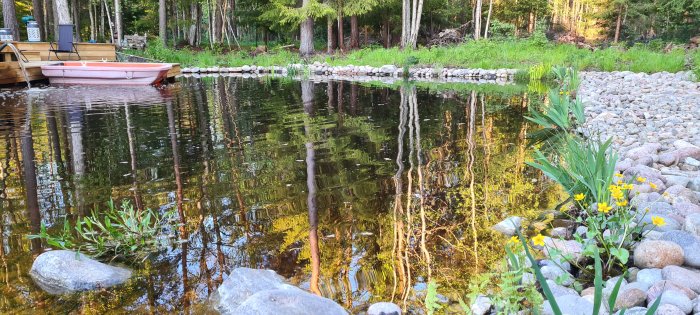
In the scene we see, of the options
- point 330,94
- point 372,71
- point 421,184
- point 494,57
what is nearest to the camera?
point 421,184

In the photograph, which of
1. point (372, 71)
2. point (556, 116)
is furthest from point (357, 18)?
point (556, 116)

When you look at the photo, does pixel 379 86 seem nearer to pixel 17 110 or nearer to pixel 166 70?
pixel 166 70

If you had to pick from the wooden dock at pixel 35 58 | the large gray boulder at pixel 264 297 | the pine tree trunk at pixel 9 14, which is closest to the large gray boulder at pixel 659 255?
the large gray boulder at pixel 264 297

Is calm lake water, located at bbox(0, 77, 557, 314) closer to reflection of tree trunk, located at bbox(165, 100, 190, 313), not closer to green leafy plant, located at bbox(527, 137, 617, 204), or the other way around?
reflection of tree trunk, located at bbox(165, 100, 190, 313)

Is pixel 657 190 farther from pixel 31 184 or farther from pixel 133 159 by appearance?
pixel 31 184

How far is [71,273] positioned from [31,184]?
2.53m

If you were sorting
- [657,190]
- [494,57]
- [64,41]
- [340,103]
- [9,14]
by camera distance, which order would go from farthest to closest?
1. [494,57]
2. [9,14]
3. [64,41]
4. [340,103]
5. [657,190]

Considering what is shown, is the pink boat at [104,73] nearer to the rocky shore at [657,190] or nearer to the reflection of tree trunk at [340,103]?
the reflection of tree trunk at [340,103]

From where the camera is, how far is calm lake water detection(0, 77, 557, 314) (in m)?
3.16

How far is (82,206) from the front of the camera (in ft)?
14.6

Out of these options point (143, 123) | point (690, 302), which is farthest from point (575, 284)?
point (143, 123)

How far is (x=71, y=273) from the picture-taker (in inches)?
123

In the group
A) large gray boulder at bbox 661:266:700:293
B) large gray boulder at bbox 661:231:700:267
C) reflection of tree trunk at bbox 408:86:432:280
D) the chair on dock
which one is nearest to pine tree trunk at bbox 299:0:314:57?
the chair on dock

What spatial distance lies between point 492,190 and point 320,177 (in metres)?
1.67
